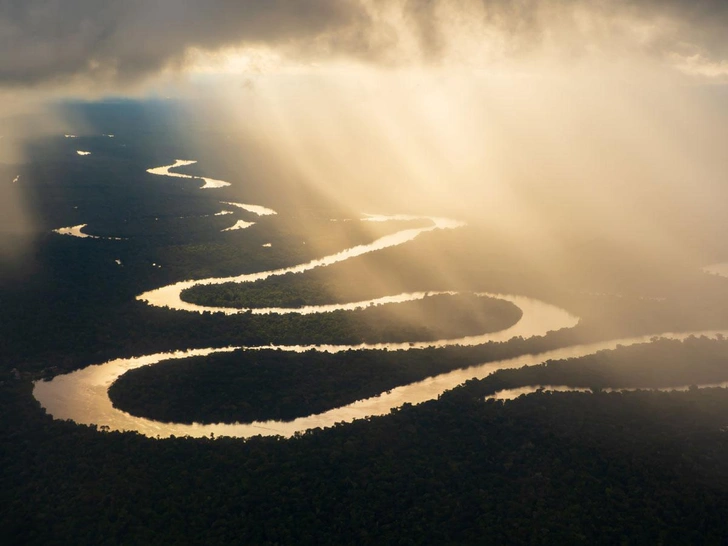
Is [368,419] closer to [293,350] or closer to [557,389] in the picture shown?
[557,389]

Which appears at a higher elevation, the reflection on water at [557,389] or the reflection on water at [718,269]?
the reflection on water at [718,269]

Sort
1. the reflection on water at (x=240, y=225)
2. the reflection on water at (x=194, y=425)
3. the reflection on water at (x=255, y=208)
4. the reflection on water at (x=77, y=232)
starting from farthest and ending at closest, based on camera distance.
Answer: the reflection on water at (x=255, y=208), the reflection on water at (x=240, y=225), the reflection on water at (x=77, y=232), the reflection on water at (x=194, y=425)

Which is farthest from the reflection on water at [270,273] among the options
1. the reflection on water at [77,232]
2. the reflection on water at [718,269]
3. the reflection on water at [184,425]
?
the reflection on water at [718,269]

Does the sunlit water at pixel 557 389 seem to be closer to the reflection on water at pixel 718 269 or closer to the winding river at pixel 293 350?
the winding river at pixel 293 350

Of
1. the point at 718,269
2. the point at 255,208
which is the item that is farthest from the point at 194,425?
the point at 255,208

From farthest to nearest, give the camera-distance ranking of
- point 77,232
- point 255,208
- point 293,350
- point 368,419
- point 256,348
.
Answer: point 255,208 → point 77,232 → point 256,348 → point 293,350 → point 368,419

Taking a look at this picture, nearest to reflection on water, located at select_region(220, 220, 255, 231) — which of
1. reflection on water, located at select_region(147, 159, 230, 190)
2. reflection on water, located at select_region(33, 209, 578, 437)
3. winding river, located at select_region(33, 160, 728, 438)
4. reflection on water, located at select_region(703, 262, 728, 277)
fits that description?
winding river, located at select_region(33, 160, 728, 438)
